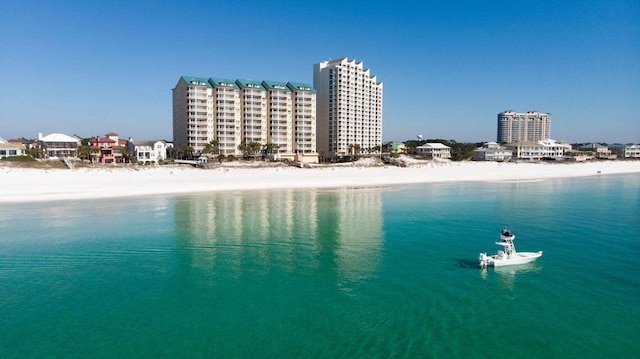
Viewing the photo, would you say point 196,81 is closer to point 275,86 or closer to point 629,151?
point 275,86

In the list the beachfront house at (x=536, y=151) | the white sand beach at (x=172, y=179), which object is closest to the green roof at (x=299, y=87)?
the white sand beach at (x=172, y=179)

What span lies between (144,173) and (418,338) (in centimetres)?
5824

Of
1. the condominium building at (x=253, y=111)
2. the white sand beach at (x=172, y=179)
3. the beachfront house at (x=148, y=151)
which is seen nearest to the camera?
the white sand beach at (x=172, y=179)

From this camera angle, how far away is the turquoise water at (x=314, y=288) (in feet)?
39.0

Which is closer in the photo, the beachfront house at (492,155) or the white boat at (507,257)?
the white boat at (507,257)

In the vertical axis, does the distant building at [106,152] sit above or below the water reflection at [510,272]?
above

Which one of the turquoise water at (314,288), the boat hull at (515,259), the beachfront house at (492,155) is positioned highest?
the beachfront house at (492,155)

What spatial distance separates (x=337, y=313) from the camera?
1377 centimetres

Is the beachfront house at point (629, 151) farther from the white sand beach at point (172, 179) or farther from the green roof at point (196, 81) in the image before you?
the green roof at point (196, 81)

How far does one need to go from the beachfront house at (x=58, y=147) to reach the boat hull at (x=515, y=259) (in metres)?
86.9

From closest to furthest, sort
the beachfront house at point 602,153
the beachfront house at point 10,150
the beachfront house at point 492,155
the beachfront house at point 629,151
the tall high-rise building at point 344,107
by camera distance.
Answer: the beachfront house at point 10,150, the tall high-rise building at point 344,107, the beachfront house at point 492,155, the beachfront house at point 602,153, the beachfront house at point 629,151

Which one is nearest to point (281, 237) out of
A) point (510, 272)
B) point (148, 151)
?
point (510, 272)

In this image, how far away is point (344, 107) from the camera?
119 meters

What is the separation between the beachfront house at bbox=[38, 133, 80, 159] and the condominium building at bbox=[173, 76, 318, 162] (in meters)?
24.3
